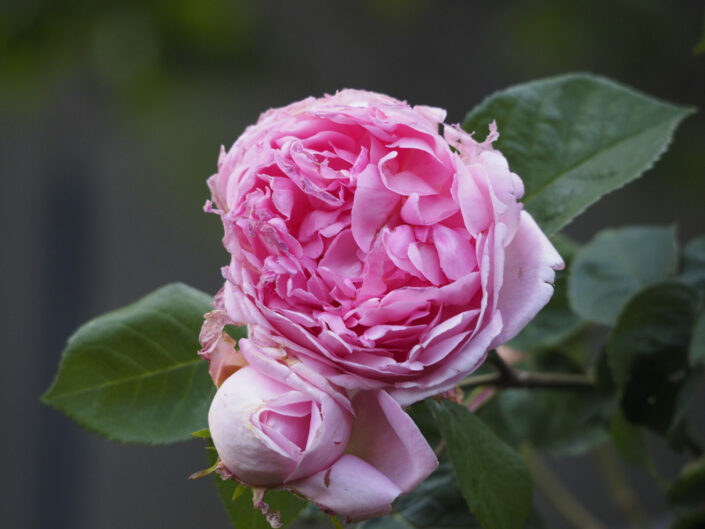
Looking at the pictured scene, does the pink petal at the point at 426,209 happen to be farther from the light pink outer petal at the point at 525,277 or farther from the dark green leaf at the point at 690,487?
the dark green leaf at the point at 690,487

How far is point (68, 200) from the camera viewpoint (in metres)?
1.26

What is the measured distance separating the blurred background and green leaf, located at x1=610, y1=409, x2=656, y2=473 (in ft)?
1.82

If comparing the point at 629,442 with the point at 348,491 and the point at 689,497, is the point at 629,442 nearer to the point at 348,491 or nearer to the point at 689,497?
the point at 689,497

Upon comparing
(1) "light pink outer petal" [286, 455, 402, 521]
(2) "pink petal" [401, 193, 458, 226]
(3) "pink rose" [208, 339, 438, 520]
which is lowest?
(1) "light pink outer petal" [286, 455, 402, 521]

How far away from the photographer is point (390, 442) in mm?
175

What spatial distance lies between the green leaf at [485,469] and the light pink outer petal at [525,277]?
5 centimetres

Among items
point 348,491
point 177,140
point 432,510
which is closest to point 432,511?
point 432,510

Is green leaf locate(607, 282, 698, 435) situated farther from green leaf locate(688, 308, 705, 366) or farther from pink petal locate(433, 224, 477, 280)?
pink petal locate(433, 224, 477, 280)

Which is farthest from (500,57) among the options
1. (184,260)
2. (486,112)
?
(486,112)

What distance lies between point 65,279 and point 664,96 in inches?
35.8

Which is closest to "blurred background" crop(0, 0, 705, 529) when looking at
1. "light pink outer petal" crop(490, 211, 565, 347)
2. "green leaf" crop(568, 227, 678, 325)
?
"green leaf" crop(568, 227, 678, 325)

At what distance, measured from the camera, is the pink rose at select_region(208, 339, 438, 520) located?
0.16 metres

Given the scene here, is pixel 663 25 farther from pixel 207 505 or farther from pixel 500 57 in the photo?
pixel 207 505

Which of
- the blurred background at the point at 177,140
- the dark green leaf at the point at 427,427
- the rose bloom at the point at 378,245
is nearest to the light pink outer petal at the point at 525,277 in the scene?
the rose bloom at the point at 378,245
